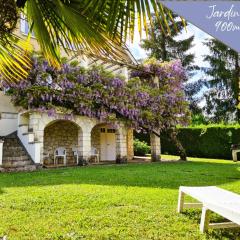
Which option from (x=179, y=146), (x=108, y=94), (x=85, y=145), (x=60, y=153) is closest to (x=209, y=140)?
(x=179, y=146)

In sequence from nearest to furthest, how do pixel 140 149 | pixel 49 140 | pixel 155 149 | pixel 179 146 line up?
pixel 49 140, pixel 155 149, pixel 179 146, pixel 140 149

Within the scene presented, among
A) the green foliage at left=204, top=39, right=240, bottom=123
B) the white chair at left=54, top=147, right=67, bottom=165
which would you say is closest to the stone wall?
the white chair at left=54, top=147, right=67, bottom=165

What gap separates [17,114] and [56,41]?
515 inches

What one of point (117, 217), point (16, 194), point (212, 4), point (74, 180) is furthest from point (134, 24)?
point (74, 180)

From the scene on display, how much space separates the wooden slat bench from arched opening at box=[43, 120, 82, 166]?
1137 cm

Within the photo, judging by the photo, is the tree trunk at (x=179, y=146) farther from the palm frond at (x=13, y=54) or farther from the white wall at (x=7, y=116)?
the palm frond at (x=13, y=54)

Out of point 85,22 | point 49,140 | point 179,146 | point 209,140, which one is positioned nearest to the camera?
point 85,22

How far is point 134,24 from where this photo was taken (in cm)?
289

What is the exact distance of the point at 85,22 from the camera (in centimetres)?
305

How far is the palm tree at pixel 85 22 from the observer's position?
2.67 metres

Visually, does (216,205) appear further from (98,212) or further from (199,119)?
(199,119)

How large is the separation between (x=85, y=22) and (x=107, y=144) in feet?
53.5

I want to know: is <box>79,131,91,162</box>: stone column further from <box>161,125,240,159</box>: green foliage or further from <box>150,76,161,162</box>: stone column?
<box>161,125,240,159</box>: green foliage

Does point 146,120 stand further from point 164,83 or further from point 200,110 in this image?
point 200,110
